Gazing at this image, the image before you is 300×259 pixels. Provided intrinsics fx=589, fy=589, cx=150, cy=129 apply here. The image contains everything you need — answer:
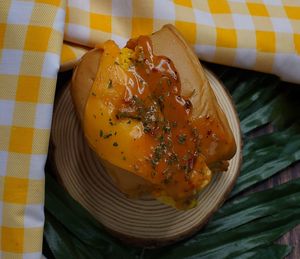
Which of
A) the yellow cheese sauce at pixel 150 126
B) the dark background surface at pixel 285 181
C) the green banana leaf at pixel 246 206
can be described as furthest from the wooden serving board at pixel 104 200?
the dark background surface at pixel 285 181

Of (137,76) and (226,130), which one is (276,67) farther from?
(137,76)

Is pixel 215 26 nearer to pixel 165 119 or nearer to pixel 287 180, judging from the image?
pixel 165 119

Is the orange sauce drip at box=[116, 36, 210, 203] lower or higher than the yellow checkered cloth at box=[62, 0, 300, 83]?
lower

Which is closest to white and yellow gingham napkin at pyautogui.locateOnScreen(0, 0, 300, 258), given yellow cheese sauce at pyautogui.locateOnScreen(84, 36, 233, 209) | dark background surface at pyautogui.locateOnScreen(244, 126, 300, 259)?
yellow cheese sauce at pyautogui.locateOnScreen(84, 36, 233, 209)

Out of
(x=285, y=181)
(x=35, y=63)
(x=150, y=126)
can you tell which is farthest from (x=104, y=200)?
(x=285, y=181)

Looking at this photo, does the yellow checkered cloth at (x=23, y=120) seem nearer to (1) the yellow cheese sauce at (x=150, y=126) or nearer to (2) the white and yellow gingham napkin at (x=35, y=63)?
(2) the white and yellow gingham napkin at (x=35, y=63)

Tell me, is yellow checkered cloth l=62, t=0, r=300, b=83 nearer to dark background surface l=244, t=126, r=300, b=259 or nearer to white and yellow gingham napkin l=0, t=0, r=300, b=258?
white and yellow gingham napkin l=0, t=0, r=300, b=258
